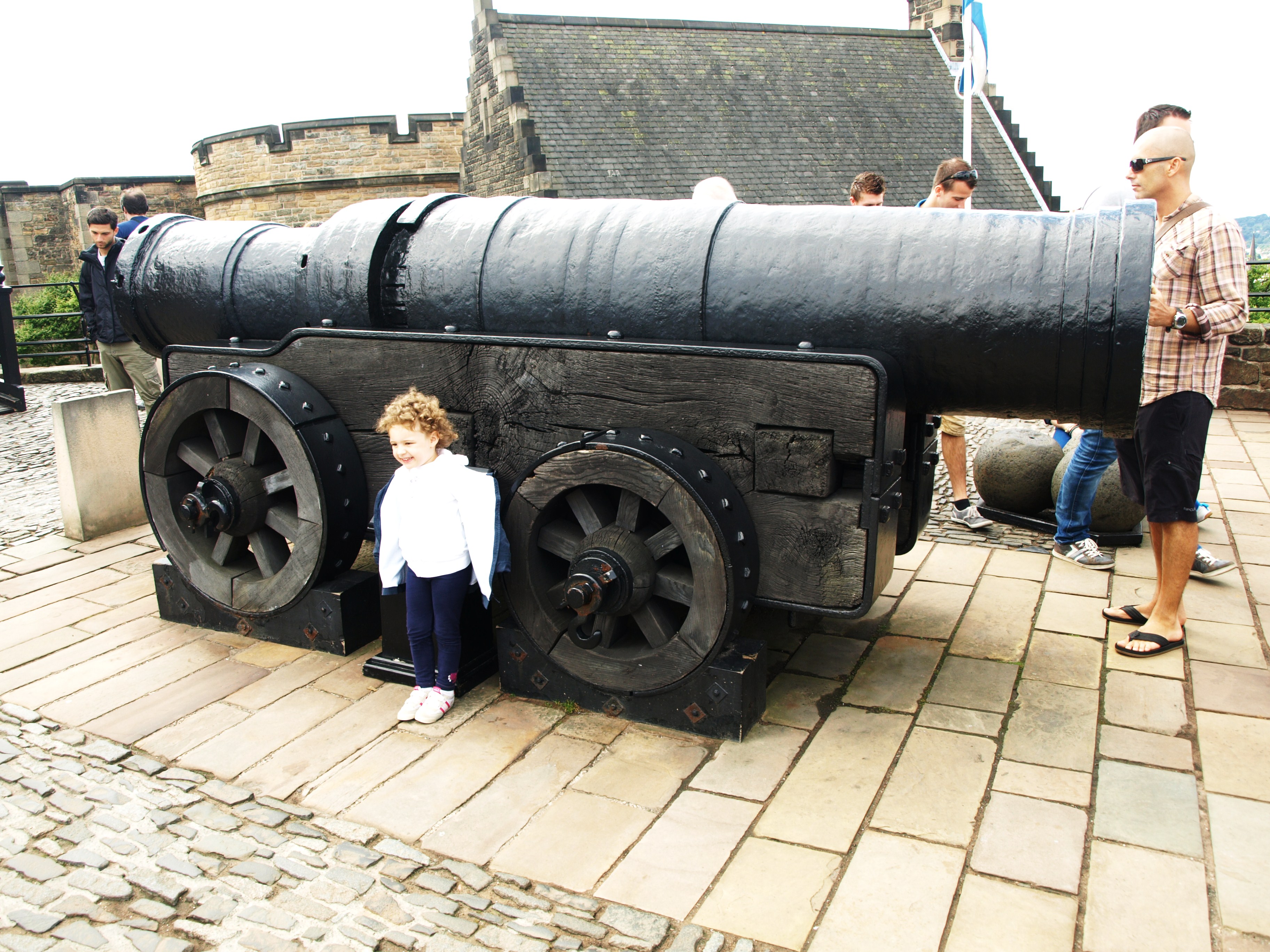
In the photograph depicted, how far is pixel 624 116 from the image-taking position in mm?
24172

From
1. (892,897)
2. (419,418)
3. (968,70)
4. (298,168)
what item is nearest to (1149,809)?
(892,897)

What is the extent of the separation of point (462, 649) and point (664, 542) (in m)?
0.90

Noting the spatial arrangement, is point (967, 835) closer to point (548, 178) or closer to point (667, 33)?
point (548, 178)

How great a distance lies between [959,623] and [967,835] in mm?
1556

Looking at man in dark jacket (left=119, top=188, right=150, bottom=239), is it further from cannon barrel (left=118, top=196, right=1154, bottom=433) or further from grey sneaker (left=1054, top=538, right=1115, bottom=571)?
grey sneaker (left=1054, top=538, right=1115, bottom=571)

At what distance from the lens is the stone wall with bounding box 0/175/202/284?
25000 mm

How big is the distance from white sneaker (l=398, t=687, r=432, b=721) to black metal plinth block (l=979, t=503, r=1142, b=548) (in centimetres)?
330

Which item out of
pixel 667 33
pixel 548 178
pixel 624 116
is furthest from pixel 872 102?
pixel 548 178

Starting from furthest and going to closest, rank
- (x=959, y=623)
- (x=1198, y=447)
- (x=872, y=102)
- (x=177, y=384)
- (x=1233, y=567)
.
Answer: (x=872, y=102) < (x=1233, y=567) < (x=959, y=623) < (x=177, y=384) < (x=1198, y=447)

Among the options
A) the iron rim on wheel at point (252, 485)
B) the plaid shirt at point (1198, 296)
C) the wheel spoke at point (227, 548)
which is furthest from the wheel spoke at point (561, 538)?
the plaid shirt at point (1198, 296)

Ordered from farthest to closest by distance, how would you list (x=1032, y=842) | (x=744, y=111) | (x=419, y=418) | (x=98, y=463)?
(x=744, y=111), (x=98, y=463), (x=419, y=418), (x=1032, y=842)

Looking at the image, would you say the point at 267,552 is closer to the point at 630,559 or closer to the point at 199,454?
the point at 199,454

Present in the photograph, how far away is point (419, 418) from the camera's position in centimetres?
309

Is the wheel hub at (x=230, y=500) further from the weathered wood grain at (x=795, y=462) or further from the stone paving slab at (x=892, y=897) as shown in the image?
the stone paving slab at (x=892, y=897)
